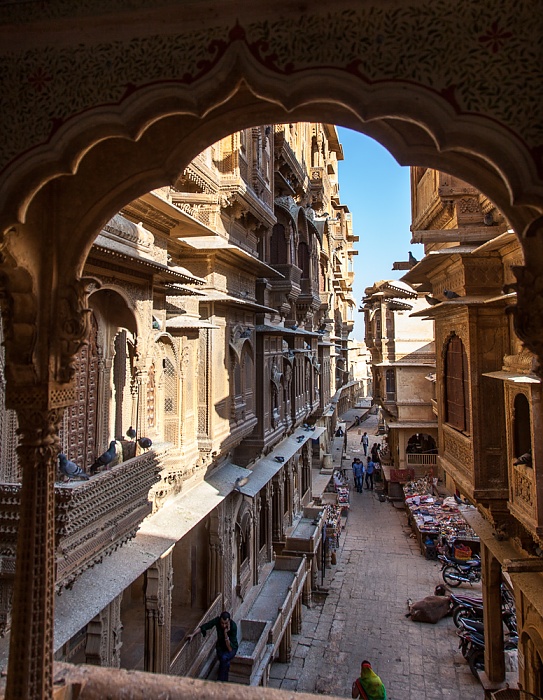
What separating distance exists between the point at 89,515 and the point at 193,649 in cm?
542

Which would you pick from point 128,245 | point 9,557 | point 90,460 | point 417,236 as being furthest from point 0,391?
point 417,236

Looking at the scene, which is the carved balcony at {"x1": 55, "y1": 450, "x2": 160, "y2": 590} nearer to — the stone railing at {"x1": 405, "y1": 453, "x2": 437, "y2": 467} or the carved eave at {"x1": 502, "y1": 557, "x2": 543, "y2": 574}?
the carved eave at {"x1": 502, "y1": 557, "x2": 543, "y2": 574}

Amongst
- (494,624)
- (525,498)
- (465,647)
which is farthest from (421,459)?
(525,498)

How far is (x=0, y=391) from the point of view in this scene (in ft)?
12.8

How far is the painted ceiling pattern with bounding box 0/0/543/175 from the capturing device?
197cm

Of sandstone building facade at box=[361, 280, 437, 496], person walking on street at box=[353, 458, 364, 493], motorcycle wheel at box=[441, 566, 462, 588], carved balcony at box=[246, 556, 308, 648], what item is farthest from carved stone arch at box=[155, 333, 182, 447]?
person walking on street at box=[353, 458, 364, 493]

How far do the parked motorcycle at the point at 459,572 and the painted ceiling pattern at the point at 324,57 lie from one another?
14.6 metres

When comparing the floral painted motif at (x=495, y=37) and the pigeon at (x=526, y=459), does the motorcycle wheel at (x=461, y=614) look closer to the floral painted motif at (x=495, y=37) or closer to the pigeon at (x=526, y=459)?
the pigeon at (x=526, y=459)

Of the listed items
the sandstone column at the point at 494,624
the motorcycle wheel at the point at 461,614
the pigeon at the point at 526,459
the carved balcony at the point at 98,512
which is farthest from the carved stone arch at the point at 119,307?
the motorcycle wheel at the point at 461,614

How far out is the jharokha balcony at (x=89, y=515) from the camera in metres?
3.88

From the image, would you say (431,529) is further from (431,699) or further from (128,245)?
(128,245)

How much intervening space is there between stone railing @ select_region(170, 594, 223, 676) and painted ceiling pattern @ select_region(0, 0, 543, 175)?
7.91 metres

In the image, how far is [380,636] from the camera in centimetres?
1142

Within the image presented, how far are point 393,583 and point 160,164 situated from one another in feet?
47.8
